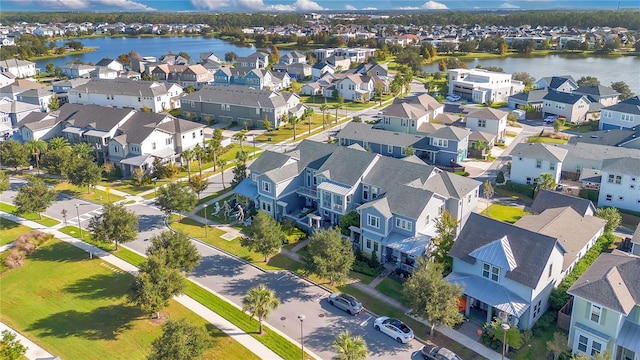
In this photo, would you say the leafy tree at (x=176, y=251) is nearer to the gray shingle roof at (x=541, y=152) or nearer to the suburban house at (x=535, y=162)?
the suburban house at (x=535, y=162)

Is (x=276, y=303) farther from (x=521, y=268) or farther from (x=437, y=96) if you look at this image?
(x=437, y=96)

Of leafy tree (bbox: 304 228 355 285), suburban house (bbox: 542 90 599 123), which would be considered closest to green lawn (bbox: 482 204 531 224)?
leafy tree (bbox: 304 228 355 285)

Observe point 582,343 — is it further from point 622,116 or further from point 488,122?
point 622,116

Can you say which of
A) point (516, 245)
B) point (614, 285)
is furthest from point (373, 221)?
point (614, 285)

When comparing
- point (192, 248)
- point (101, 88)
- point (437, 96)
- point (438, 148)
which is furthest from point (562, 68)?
point (192, 248)

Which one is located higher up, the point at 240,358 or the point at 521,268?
the point at 521,268
